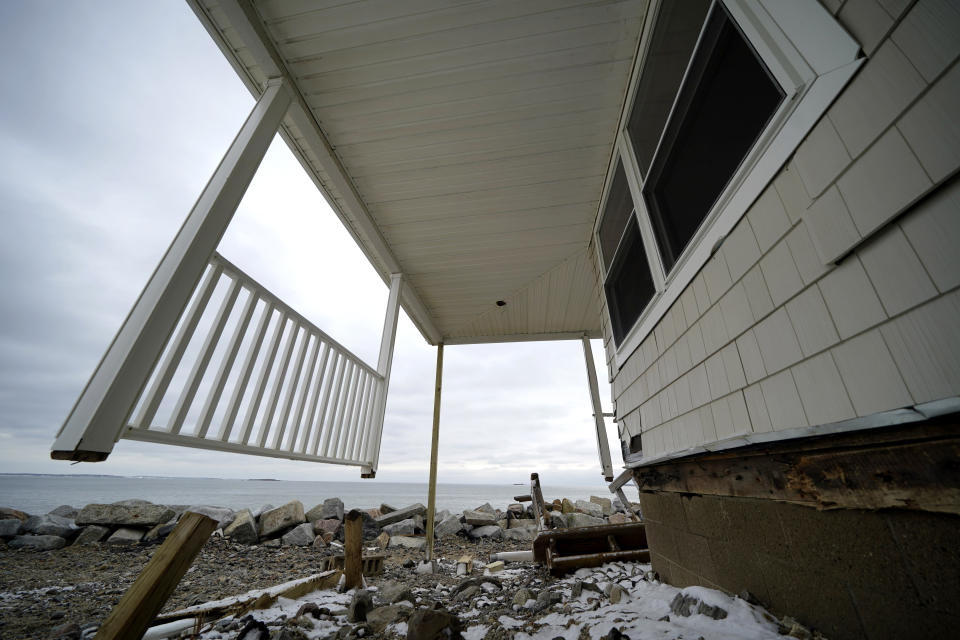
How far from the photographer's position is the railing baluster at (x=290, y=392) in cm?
202

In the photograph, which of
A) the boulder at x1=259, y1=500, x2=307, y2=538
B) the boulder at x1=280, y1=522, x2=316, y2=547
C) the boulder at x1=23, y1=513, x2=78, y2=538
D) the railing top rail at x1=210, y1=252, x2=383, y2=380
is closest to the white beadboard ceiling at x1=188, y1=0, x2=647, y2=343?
the railing top rail at x1=210, y1=252, x2=383, y2=380

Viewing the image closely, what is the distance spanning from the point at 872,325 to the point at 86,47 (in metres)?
4.66

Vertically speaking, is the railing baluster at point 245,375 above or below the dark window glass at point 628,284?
below

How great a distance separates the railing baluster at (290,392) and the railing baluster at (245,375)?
318 mm

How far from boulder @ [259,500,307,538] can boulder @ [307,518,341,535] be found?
29 centimetres

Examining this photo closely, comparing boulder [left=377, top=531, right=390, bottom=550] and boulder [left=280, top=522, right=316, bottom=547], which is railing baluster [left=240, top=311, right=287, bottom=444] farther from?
boulder [left=280, top=522, right=316, bottom=547]

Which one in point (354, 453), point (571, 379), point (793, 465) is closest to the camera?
point (793, 465)

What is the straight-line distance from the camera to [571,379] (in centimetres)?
2722

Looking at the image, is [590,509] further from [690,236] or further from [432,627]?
[690,236]

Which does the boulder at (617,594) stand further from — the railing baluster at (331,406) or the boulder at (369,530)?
the boulder at (369,530)

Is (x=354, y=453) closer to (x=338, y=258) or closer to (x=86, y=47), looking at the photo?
(x=338, y=258)

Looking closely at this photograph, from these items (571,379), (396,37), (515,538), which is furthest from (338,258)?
(571,379)

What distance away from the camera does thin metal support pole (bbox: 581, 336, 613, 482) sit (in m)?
4.15

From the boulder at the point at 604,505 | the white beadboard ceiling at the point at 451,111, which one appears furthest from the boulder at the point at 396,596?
the boulder at the point at 604,505
